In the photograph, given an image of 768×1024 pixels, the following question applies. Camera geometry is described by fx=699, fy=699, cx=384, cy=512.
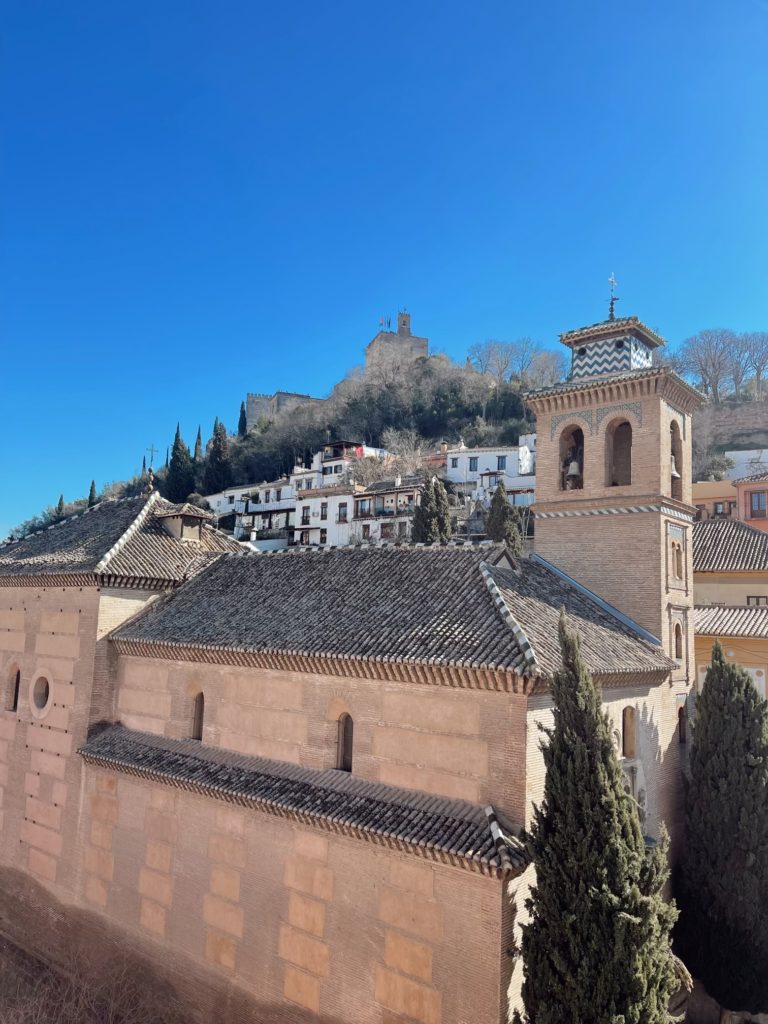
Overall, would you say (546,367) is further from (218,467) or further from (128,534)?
(128,534)

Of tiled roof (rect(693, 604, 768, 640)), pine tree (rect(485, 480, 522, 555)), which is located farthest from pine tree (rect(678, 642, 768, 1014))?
pine tree (rect(485, 480, 522, 555))

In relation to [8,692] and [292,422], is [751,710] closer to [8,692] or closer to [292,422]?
[8,692]

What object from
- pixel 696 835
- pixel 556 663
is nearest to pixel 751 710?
pixel 696 835

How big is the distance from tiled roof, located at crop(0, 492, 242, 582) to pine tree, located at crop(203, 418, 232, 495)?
3795 centimetres

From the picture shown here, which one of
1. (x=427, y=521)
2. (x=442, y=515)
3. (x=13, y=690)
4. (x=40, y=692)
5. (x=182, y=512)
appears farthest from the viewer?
(x=442, y=515)

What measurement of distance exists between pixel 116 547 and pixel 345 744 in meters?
7.04

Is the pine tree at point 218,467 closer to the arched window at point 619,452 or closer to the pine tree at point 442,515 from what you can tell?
the pine tree at point 442,515

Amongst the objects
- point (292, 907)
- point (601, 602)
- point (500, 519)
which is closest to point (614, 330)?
point (601, 602)

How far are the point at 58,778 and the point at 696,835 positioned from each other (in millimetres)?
12504

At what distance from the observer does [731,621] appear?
18.1m

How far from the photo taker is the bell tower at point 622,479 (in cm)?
1363

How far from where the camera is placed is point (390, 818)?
9430 mm

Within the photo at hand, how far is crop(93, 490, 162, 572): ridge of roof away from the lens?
566 inches

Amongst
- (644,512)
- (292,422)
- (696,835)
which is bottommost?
(696,835)
